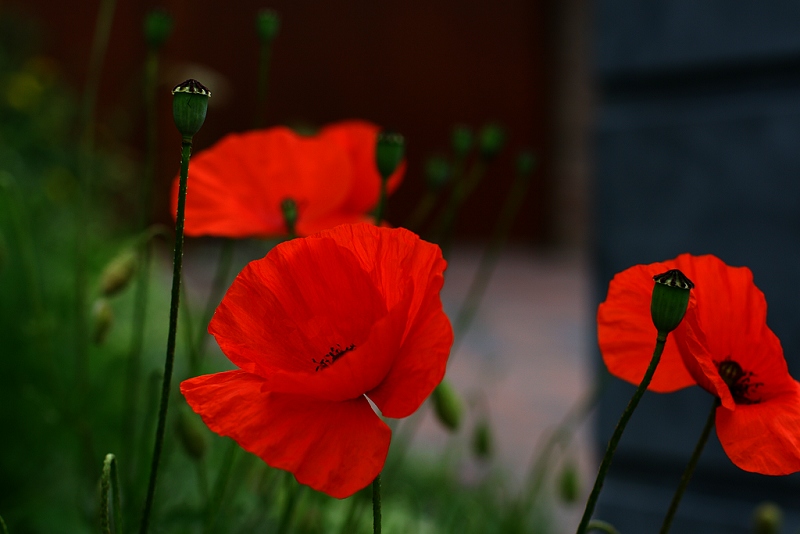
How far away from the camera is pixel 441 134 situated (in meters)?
5.65

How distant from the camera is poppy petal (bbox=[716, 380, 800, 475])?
0.38m

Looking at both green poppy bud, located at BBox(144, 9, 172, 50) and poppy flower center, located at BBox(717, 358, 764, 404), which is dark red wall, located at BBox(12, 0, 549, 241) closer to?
green poppy bud, located at BBox(144, 9, 172, 50)

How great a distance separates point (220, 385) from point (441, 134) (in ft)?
17.5

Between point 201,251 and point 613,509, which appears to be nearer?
point 613,509

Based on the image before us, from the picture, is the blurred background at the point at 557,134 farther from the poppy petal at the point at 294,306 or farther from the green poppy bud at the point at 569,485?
the poppy petal at the point at 294,306

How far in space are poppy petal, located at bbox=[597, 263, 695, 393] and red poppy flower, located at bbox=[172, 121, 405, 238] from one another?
27cm

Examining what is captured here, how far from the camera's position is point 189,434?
67 centimetres

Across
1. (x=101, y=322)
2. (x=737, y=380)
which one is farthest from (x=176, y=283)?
(x=101, y=322)

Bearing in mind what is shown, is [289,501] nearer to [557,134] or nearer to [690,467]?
[690,467]

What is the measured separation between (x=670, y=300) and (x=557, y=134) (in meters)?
5.67

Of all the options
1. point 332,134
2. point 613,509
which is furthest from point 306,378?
point 613,509

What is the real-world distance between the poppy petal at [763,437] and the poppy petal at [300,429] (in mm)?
151

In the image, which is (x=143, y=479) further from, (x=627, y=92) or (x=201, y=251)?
(x=201, y=251)

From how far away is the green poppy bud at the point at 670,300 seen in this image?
1.10 feet
